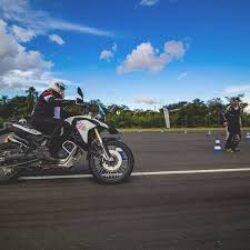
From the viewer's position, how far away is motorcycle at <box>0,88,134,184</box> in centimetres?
882

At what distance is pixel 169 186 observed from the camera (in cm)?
840

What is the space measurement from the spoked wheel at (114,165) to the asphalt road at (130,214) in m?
0.21

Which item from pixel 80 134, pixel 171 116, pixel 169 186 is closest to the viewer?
pixel 169 186

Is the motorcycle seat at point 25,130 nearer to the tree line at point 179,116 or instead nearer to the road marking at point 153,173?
the road marking at point 153,173

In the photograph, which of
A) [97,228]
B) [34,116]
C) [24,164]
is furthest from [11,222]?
[34,116]

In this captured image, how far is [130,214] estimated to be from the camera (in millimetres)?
6340

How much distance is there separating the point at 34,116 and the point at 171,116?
48983 mm

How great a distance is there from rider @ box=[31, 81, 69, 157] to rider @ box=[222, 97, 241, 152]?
8.73 m

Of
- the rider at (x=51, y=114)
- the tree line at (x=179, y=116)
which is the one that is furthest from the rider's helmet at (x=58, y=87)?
the tree line at (x=179, y=116)

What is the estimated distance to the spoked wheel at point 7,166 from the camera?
8.80 meters

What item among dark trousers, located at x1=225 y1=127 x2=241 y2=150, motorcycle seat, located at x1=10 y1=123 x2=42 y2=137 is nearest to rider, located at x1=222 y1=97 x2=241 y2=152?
dark trousers, located at x1=225 y1=127 x2=241 y2=150

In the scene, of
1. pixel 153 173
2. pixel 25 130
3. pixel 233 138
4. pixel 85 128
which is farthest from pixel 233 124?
pixel 25 130

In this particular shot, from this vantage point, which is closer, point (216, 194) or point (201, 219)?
point (201, 219)

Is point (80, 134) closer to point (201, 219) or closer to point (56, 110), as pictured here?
point (56, 110)
